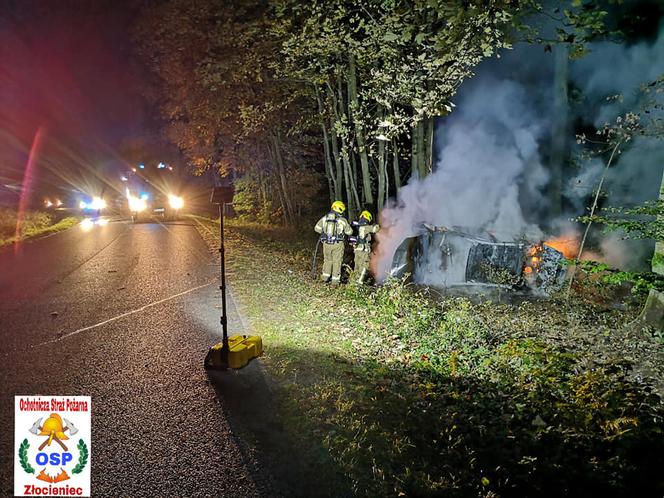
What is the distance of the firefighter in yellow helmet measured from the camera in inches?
371

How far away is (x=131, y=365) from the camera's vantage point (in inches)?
204

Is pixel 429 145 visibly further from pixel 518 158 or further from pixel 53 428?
pixel 53 428

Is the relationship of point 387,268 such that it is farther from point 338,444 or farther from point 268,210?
point 268,210

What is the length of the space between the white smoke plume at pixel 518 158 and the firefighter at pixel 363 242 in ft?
2.36

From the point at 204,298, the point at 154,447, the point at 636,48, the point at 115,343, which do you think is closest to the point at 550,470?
the point at 154,447

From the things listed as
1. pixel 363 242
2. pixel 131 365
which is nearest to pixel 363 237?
pixel 363 242

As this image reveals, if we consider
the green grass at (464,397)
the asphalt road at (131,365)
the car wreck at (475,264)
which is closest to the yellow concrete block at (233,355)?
the asphalt road at (131,365)

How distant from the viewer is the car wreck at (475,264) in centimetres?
896

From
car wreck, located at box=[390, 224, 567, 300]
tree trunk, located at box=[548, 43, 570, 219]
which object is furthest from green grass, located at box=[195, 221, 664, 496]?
tree trunk, located at box=[548, 43, 570, 219]

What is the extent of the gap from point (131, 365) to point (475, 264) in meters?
7.14

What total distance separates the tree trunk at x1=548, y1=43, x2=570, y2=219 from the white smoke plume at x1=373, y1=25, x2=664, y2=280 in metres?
0.29

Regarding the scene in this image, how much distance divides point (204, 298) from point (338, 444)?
535 cm

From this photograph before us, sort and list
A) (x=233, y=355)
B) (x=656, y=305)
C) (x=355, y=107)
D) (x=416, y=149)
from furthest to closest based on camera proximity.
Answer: (x=416, y=149), (x=355, y=107), (x=656, y=305), (x=233, y=355)

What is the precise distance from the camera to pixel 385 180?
41.1ft
